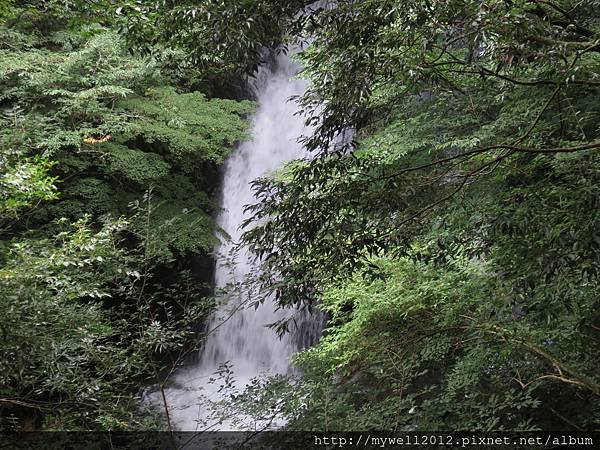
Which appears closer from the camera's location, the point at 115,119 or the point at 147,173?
the point at 115,119

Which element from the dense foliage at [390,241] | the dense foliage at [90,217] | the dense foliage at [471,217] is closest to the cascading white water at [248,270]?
the dense foliage at [90,217]

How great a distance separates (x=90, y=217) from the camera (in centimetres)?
612

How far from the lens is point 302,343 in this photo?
30.7 feet

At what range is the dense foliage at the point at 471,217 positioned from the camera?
2.69 meters

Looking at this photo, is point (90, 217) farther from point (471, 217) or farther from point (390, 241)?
point (471, 217)

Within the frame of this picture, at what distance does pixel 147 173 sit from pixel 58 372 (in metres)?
5.51

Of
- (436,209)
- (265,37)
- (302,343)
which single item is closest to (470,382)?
(436,209)

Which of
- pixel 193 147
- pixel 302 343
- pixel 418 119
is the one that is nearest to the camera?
pixel 418 119

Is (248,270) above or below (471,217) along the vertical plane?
below

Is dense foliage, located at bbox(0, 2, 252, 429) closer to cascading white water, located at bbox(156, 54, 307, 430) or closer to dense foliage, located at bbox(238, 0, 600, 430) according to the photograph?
cascading white water, located at bbox(156, 54, 307, 430)

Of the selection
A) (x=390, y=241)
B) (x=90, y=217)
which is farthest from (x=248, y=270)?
(x=390, y=241)

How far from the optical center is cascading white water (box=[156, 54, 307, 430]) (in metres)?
9.42

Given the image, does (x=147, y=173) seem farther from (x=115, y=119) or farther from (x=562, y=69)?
(x=562, y=69)

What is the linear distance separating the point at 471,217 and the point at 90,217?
465 cm
